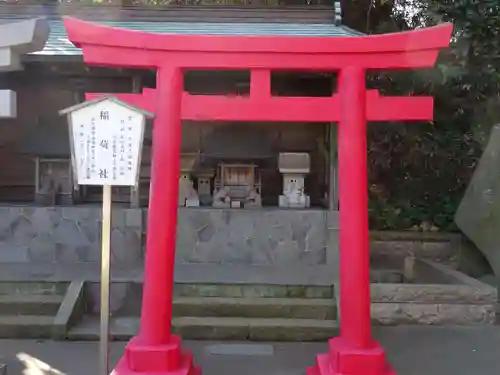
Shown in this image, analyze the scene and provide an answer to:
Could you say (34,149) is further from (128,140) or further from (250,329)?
(128,140)

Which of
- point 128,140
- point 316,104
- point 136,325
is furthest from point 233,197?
point 128,140

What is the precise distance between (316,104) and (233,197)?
4.94m

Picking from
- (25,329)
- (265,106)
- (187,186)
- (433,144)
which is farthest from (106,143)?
(433,144)

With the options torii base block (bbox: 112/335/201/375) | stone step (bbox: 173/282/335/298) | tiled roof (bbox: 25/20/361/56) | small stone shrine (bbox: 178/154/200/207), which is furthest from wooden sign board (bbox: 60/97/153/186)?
small stone shrine (bbox: 178/154/200/207)

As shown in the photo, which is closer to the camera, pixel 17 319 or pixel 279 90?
pixel 17 319

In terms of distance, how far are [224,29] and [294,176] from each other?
2.82m

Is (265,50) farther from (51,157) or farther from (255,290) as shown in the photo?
(51,157)

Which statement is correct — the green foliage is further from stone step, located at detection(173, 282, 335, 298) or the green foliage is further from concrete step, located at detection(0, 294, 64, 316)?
concrete step, located at detection(0, 294, 64, 316)

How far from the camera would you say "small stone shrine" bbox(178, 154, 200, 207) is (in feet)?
31.7

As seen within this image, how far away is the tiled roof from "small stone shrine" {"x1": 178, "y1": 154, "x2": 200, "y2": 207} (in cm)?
212

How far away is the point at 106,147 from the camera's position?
423cm

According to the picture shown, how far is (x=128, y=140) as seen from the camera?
13.9 feet

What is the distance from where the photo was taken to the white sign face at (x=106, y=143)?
13.8 ft

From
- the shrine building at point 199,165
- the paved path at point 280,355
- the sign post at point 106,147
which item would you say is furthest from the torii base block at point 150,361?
the shrine building at point 199,165
